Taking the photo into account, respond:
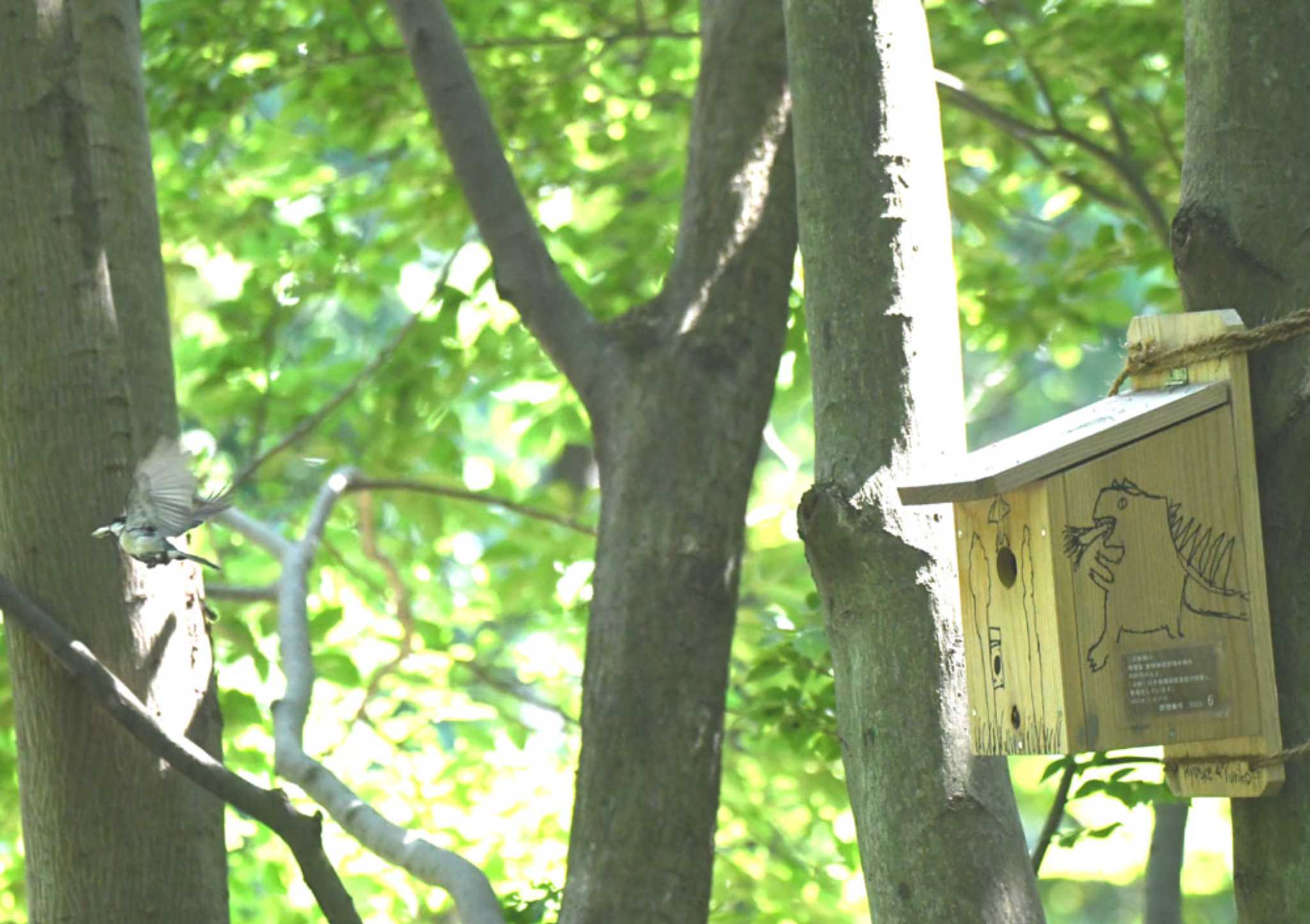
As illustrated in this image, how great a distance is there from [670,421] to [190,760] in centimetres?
116

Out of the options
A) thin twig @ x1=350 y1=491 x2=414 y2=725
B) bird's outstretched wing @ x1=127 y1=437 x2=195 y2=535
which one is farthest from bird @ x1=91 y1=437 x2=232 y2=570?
thin twig @ x1=350 y1=491 x2=414 y2=725

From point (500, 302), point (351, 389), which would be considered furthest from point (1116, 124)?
point (351, 389)

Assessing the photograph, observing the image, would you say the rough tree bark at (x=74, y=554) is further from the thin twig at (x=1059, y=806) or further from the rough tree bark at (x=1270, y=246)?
the rough tree bark at (x=1270, y=246)

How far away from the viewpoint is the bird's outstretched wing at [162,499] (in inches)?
69.0

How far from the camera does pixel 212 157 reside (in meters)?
4.07

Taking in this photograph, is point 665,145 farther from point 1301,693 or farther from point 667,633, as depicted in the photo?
point 1301,693

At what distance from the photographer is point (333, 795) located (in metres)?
2.29

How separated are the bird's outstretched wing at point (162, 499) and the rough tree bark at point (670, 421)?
3.23 feet

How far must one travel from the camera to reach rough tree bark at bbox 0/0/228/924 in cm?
205

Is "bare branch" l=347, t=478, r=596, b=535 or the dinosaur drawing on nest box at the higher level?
"bare branch" l=347, t=478, r=596, b=535

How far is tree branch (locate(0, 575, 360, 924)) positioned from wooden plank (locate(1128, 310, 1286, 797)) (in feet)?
3.54

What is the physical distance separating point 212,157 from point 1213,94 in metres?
3.19

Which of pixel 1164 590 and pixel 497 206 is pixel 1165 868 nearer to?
pixel 1164 590

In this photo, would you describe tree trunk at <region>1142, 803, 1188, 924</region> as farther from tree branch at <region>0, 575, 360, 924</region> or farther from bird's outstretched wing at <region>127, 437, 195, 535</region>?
bird's outstretched wing at <region>127, 437, 195, 535</region>
